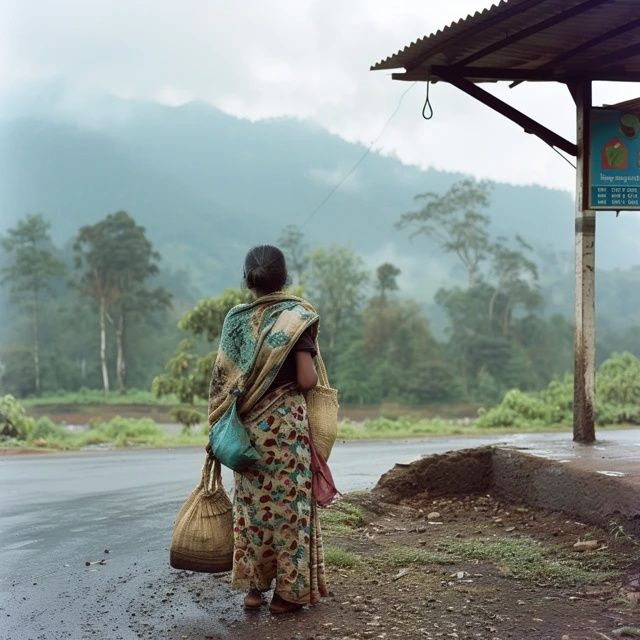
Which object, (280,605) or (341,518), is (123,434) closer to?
(341,518)

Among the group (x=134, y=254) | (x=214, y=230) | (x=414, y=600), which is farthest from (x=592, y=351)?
(x=214, y=230)

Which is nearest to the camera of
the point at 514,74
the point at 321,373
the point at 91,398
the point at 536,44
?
the point at 321,373

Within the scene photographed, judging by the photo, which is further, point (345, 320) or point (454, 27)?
point (345, 320)

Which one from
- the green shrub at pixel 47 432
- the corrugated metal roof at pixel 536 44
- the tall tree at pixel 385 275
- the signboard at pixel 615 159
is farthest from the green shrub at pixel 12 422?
the tall tree at pixel 385 275

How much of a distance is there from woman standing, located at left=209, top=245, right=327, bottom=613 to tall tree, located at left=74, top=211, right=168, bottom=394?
114ft

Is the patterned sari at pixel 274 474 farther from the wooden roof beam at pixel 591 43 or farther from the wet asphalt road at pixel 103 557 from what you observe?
the wooden roof beam at pixel 591 43

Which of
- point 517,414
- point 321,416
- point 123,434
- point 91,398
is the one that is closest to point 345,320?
point 91,398

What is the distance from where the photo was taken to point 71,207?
93062 millimetres

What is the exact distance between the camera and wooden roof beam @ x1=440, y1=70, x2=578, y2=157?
923 cm

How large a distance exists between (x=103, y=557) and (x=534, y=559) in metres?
3.10

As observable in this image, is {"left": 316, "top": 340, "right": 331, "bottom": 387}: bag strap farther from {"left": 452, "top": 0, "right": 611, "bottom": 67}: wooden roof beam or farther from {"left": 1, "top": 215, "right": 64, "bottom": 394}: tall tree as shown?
{"left": 1, "top": 215, "right": 64, "bottom": 394}: tall tree

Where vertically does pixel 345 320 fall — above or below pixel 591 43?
below

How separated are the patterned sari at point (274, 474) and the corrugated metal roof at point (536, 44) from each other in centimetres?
430

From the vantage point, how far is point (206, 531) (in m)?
4.96
